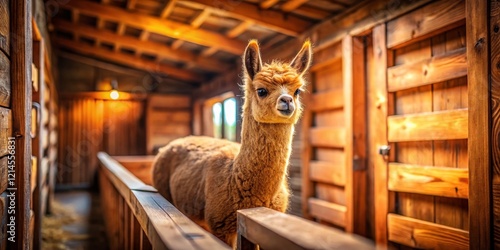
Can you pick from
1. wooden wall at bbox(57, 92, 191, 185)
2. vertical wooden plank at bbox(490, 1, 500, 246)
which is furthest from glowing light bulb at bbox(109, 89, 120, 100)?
vertical wooden plank at bbox(490, 1, 500, 246)

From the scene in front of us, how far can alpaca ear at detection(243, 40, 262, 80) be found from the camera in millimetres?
2771

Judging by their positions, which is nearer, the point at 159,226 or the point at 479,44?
the point at 159,226

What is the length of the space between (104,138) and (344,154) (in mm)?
8391

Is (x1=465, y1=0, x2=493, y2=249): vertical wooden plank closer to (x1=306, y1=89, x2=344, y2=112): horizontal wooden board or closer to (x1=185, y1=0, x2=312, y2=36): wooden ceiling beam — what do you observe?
(x1=306, y1=89, x2=344, y2=112): horizontal wooden board

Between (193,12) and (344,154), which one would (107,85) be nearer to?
(193,12)

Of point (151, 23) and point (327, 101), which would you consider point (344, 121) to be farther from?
point (151, 23)

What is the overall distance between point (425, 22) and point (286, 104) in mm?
1730

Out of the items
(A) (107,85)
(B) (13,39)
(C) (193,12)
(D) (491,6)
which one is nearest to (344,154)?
(D) (491,6)

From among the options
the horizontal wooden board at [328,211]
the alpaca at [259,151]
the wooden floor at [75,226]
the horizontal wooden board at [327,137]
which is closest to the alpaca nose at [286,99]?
the alpaca at [259,151]

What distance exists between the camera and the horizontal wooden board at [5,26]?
76.0 inches

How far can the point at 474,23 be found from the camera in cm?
273

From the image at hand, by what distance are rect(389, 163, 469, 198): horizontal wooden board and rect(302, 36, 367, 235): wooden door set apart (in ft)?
2.06

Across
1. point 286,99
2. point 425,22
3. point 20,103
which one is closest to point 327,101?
point 425,22

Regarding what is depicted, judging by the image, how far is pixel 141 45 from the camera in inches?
314
